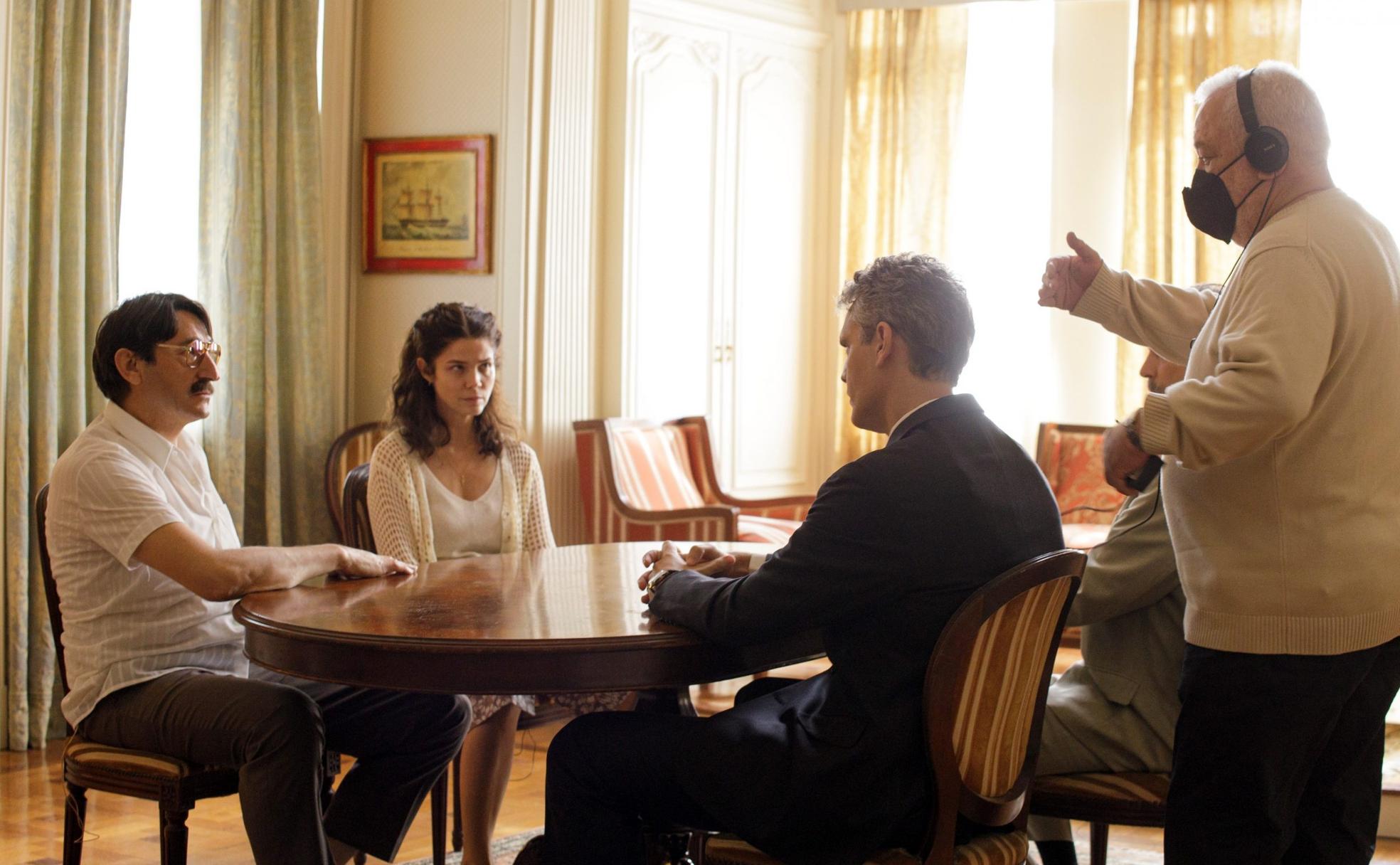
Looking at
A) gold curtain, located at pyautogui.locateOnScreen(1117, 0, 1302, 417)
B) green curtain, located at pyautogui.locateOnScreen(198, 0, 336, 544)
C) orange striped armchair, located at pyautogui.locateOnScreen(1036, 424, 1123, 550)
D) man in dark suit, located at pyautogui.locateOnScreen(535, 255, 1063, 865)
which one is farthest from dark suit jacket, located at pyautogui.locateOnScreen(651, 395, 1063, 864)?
gold curtain, located at pyautogui.locateOnScreen(1117, 0, 1302, 417)

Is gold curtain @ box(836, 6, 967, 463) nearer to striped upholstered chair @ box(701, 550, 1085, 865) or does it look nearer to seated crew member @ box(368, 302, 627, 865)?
seated crew member @ box(368, 302, 627, 865)

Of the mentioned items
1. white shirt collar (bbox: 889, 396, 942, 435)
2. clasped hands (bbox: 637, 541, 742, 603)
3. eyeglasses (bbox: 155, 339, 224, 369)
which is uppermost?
eyeglasses (bbox: 155, 339, 224, 369)

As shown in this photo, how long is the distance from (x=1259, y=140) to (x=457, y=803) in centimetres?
222

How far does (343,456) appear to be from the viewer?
4656mm

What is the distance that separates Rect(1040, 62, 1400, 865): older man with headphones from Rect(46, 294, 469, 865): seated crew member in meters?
1.39

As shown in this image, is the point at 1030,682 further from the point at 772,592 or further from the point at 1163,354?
the point at 1163,354

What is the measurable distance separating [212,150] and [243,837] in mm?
2381

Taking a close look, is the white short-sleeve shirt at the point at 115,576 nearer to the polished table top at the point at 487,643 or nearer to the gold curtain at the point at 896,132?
the polished table top at the point at 487,643

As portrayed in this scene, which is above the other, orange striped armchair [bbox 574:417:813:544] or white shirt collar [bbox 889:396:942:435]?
white shirt collar [bbox 889:396:942:435]

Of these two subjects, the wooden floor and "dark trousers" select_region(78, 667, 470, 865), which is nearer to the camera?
"dark trousers" select_region(78, 667, 470, 865)

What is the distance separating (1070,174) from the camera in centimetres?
614

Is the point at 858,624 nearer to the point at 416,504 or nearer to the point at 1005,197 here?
the point at 416,504

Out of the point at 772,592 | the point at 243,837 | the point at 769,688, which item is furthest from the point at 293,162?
the point at 772,592

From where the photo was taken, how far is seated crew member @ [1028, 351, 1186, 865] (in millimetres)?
2176
